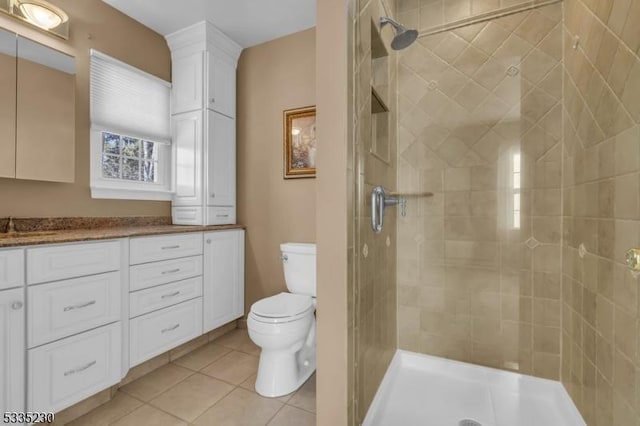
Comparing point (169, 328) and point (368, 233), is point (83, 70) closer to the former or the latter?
point (169, 328)

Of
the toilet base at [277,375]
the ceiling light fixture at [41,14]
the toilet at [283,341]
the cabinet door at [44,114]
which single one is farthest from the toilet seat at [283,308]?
the ceiling light fixture at [41,14]

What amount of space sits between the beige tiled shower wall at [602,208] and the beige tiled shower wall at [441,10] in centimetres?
35

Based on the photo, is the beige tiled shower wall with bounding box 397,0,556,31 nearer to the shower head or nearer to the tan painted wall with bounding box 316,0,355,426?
the shower head

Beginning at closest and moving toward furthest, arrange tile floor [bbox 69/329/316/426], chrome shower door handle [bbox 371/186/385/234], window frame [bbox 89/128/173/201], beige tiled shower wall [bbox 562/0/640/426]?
beige tiled shower wall [bbox 562/0/640/426], chrome shower door handle [bbox 371/186/385/234], tile floor [bbox 69/329/316/426], window frame [bbox 89/128/173/201]

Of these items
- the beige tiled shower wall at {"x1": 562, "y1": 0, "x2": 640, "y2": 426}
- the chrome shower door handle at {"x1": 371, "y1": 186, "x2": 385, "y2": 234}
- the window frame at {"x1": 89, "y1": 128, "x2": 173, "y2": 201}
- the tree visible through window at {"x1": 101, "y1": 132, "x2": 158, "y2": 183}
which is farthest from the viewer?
the tree visible through window at {"x1": 101, "y1": 132, "x2": 158, "y2": 183}

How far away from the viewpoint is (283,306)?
1834 millimetres

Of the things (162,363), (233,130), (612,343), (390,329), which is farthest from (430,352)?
(233,130)

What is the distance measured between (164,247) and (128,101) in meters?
1.23

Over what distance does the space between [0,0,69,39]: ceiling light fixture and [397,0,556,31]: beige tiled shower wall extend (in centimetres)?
214

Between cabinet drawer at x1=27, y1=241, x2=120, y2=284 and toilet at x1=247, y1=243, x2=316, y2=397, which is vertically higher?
cabinet drawer at x1=27, y1=241, x2=120, y2=284

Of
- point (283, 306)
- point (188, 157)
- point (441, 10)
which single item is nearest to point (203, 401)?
point (283, 306)

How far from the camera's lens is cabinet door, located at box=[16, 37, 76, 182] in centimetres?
167

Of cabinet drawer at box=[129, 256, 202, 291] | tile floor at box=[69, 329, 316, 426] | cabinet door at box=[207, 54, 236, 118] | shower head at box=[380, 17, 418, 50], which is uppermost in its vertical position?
cabinet door at box=[207, 54, 236, 118]

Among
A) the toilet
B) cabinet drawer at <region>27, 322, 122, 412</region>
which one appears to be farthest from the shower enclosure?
cabinet drawer at <region>27, 322, 122, 412</region>
